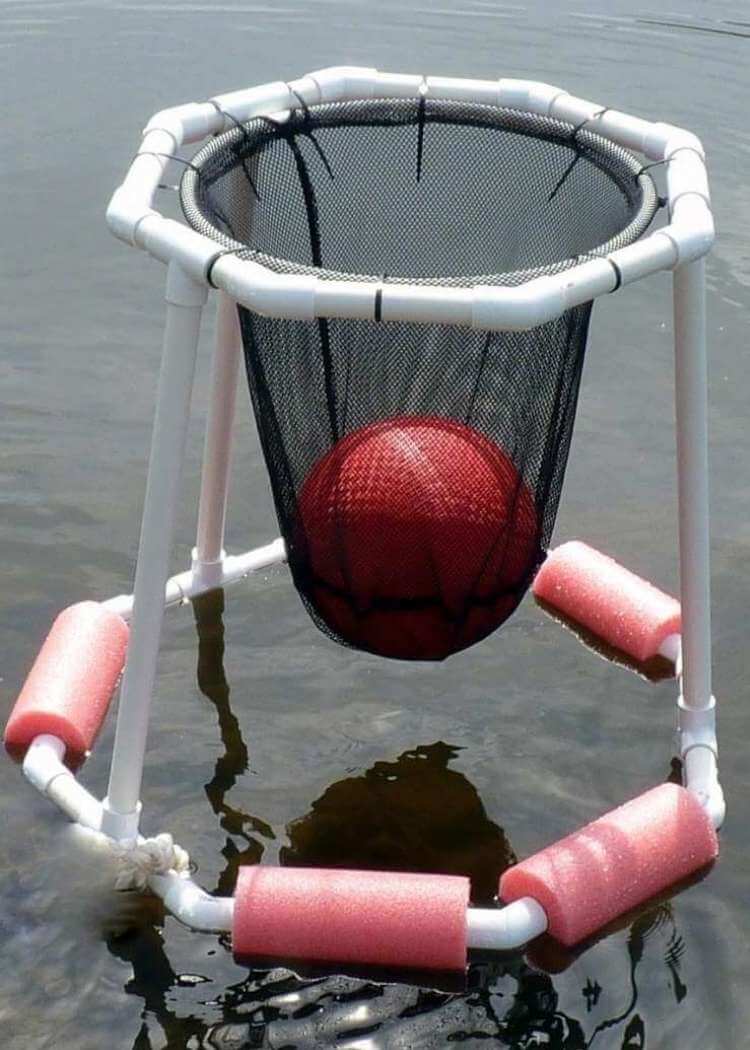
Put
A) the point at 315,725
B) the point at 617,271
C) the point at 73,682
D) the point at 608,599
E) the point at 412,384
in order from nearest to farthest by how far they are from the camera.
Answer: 1. the point at 617,271
2. the point at 412,384
3. the point at 73,682
4. the point at 315,725
5. the point at 608,599

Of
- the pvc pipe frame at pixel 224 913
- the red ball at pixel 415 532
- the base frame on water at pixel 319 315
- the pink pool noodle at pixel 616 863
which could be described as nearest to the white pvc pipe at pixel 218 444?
the base frame on water at pixel 319 315

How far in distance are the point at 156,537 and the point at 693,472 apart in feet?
3.20

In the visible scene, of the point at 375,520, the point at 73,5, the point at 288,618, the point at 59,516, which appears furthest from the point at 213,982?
the point at 73,5

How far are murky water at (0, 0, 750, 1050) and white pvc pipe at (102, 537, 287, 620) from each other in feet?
0.42

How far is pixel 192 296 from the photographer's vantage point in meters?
2.46

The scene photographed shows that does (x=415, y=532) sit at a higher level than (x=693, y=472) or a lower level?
lower

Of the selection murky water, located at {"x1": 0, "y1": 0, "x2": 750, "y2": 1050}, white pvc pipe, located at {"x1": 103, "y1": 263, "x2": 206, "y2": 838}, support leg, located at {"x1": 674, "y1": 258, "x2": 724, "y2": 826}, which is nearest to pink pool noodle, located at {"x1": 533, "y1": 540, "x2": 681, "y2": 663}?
murky water, located at {"x1": 0, "y1": 0, "x2": 750, "y2": 1050}

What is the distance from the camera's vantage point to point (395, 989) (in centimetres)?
268

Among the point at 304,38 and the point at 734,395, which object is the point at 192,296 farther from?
the point at 304,38

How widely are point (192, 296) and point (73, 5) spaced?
5984 millimetres

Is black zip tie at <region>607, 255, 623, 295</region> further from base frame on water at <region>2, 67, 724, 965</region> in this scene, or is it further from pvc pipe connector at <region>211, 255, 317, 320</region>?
pvc pipe connector at <region>211, 255, 317, 320</region>

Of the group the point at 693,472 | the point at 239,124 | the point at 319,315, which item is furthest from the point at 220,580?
the point at 319,315

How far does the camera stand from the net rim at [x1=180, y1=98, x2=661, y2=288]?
94.0 inches

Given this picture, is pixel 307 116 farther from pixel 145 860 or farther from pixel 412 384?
pixel 145 860
